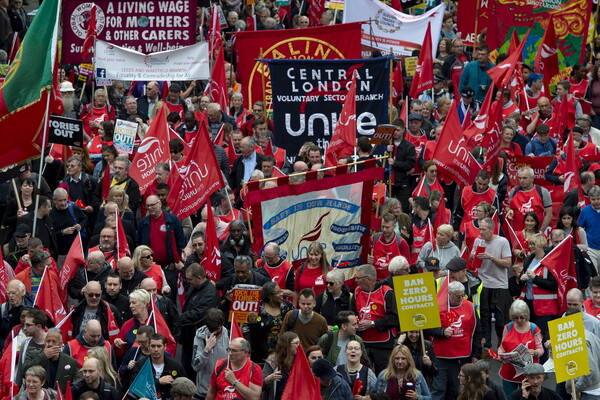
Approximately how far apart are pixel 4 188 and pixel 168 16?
580 cm

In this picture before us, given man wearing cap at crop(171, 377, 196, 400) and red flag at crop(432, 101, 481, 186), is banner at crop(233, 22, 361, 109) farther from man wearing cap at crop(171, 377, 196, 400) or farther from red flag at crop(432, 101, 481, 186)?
man wearing cap at crop(171, 377, 196, 400)

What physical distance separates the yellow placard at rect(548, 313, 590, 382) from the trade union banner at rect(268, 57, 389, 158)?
6.80 m

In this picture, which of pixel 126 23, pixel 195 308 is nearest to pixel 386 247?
pixel 195 308

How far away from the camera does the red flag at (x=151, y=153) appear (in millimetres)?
19766

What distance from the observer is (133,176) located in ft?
65.0

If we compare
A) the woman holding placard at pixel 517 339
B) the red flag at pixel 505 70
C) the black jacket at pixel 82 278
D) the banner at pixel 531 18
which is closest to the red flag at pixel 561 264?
the woman holding placard at pixel 517 339

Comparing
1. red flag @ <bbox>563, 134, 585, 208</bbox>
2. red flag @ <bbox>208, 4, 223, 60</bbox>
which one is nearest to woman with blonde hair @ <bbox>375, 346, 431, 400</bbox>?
red flag @ <bbox>563, 134, 585, 208</bbox>

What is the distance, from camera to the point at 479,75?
82.9ft

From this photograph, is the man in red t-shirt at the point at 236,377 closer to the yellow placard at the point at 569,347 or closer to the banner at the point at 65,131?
the yellow placard at the point at 569,347

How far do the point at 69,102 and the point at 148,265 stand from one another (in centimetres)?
715

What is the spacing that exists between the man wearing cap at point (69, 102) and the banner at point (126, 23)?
1.88 feet

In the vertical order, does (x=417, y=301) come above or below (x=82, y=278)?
above

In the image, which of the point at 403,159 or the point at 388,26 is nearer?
the point at 403,159

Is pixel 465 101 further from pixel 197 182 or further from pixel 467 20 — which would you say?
pixel 197 182
